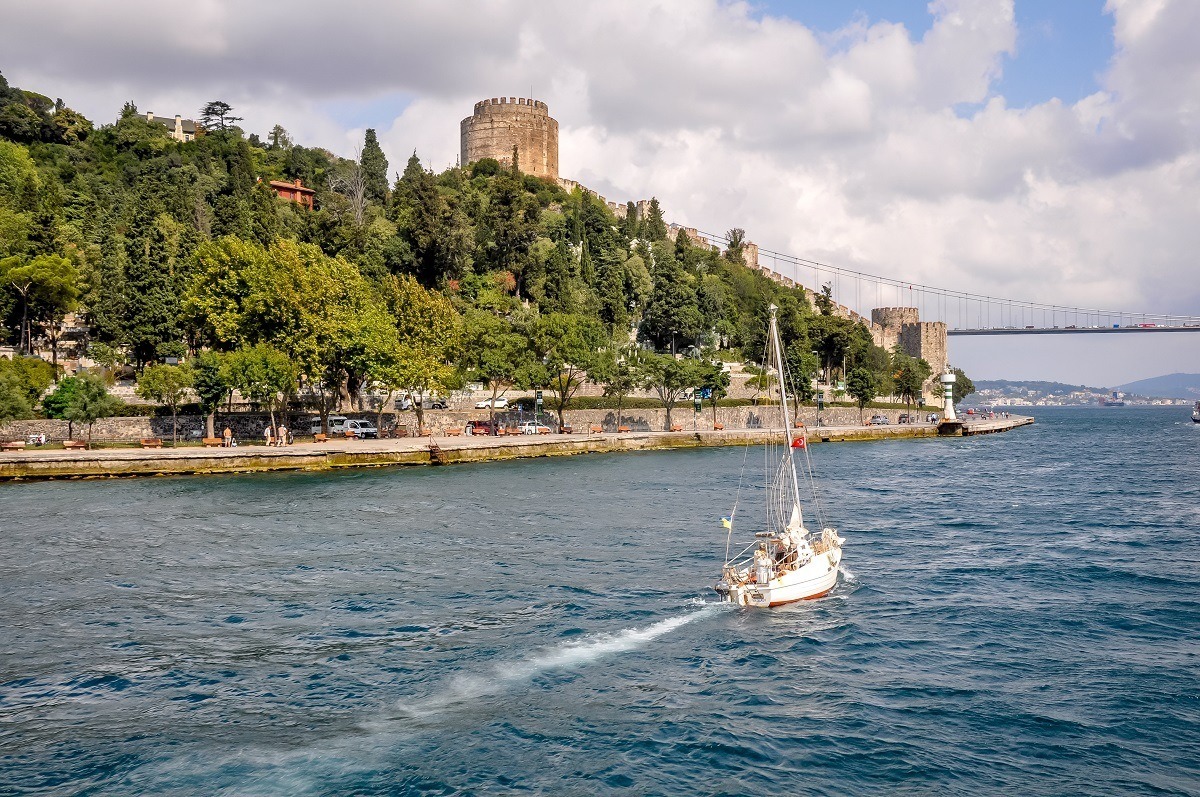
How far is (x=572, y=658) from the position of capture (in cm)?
1998

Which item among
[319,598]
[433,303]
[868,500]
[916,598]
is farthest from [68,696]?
[433,303]

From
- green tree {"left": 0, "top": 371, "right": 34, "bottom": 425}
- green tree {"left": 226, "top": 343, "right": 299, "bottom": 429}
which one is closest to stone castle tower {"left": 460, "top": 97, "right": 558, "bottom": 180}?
green tree {"left": 226, "top": 343, "right": 299, "bottom": 429}

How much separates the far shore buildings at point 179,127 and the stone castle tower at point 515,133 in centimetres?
4189

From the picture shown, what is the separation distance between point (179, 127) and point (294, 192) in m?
35.5

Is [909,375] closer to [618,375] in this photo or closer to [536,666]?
[618,375]

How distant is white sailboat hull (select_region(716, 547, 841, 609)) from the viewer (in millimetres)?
23984

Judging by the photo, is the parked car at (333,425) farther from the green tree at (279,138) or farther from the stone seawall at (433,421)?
the green tree at (279,138)

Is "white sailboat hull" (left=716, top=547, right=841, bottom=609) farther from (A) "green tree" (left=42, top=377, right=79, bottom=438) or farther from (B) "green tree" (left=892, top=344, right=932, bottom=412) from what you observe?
(B) "green tree" (left=892, top=344, right=932, bottom=412)

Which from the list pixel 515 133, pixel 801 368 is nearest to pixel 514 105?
pixel 515 133

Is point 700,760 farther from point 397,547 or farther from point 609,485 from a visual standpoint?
point 609,485

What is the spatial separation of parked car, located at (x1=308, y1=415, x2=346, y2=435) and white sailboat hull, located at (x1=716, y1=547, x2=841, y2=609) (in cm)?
4582

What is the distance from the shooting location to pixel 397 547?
103ft

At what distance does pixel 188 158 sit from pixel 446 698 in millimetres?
112900

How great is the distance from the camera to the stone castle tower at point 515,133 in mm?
133875
